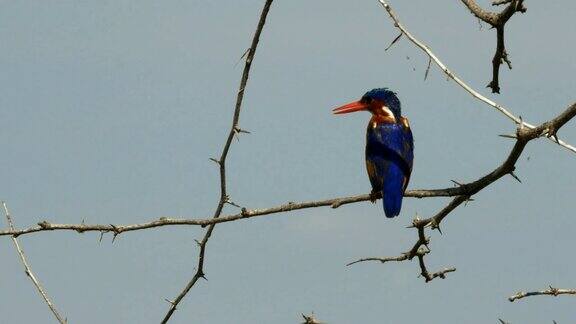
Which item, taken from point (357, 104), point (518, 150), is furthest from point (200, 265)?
point (357, 104)

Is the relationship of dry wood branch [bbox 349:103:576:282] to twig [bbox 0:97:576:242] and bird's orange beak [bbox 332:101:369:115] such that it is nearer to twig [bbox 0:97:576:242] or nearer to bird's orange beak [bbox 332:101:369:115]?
twig [bbox 0:97:576:242]

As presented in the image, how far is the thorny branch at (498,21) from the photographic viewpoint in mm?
4348

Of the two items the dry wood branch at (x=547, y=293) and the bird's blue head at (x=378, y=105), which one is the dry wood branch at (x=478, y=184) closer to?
the dry wood branch at (x=547, y=293)

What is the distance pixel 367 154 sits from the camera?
8.16 meters

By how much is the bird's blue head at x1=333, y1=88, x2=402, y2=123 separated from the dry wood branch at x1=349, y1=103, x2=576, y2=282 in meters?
3.06

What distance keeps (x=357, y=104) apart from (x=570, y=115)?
13.9ft

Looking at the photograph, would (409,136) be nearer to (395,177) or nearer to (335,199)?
(395,177)

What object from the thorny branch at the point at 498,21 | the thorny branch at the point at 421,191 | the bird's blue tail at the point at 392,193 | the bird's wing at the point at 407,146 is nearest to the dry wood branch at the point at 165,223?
the thorny branch at the point at 421,191

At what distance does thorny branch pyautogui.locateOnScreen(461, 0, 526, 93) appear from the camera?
14.3 ft

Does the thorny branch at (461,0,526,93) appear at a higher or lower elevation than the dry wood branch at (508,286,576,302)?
higher

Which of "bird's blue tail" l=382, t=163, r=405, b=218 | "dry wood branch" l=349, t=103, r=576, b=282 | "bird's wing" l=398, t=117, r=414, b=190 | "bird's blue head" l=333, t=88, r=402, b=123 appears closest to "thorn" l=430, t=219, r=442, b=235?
"dry wood branch" l=349, t=103, r=576, b=282

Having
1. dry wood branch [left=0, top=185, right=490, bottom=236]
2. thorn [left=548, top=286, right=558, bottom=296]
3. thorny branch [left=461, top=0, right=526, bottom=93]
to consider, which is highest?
thorny branch [left=461, top=0, right=526, bottom=93]

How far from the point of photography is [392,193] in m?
7.37

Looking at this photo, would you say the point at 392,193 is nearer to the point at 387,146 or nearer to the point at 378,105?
the point at 387,146
